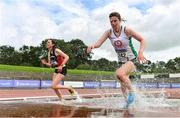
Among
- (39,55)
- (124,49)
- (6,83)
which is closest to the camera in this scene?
(124,49)

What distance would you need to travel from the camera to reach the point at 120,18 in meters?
8.80

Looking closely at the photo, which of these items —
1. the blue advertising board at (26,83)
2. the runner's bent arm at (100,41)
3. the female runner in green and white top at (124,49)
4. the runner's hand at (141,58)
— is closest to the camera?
the runner's hand at (141,58)

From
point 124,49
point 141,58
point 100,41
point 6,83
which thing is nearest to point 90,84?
point 6,83

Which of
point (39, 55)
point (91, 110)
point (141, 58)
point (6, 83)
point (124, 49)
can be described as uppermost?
point (39, 55)

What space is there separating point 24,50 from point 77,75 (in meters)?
64.1

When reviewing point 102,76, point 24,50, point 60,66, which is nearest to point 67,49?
point 24,50

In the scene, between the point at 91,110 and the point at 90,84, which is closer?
the point at 91,110

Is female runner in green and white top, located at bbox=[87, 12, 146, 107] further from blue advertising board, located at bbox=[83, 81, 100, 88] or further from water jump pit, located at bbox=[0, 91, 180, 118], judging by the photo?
blue advertising board, located at bbox=[83, 81, 100, 88]

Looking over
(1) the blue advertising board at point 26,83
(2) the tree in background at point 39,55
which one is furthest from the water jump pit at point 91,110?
(2) the tree in background at point 39,55

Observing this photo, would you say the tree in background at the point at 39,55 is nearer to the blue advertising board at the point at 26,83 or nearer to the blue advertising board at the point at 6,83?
the blue advertising board at the point at 26,83

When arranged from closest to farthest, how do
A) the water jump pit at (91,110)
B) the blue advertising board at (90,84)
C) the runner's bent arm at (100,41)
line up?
the water jump pit at (91,110) → the runner's bent arm at (100,41) → the blue advertising board at (90,84)

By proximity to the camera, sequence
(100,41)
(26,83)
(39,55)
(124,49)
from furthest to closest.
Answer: (39,55) < (26,83) < (100,41) < (124,49)

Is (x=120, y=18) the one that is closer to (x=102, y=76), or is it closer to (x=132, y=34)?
(x=132, y=34)

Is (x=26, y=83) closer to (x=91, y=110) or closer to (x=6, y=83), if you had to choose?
(x=6, y=83)
